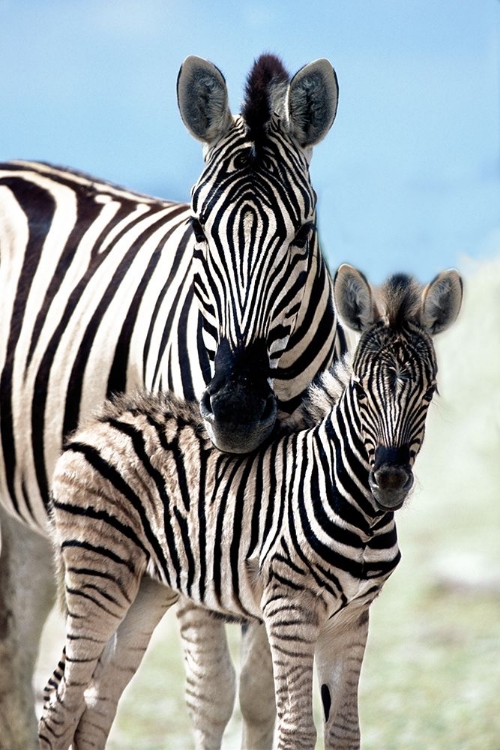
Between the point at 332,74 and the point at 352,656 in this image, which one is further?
the point at 332,74

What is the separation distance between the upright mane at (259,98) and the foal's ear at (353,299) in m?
0.92

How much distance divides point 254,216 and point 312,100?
0.61m

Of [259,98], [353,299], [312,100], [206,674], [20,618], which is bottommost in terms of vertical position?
[206,674]

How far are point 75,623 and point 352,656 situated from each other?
111cm

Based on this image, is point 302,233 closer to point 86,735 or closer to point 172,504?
point 172,504

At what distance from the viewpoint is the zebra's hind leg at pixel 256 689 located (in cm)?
544

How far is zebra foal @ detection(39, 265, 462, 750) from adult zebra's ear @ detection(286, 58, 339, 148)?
1.00 m

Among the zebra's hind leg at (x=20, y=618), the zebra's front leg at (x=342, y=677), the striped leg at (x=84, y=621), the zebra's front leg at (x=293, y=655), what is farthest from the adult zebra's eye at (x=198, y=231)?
the zebra's hind leg at (x=20, y=618)

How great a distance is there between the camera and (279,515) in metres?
4.17

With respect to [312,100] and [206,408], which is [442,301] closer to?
[206,408]

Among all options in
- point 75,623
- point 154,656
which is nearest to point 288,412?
point 75,623

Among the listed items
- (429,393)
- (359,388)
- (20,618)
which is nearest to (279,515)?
(359,388)

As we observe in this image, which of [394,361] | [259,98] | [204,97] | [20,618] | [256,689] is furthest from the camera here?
[20,618]

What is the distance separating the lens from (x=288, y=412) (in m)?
4.90
